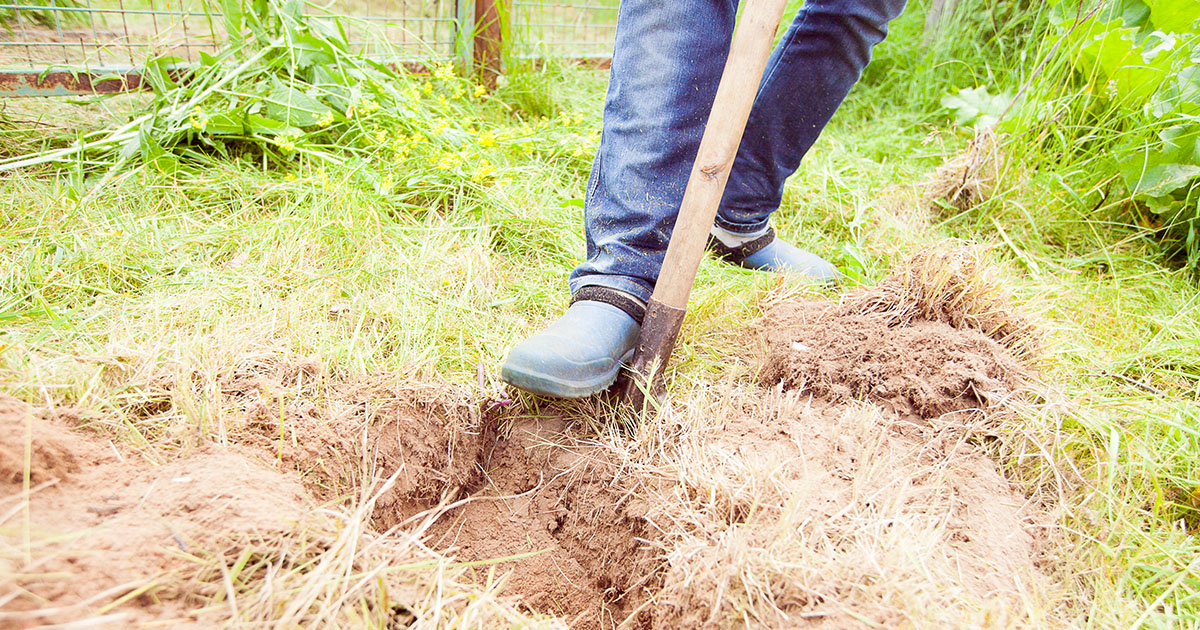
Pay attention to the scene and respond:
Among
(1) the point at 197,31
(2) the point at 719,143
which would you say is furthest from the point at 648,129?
(1) the point at 197,31

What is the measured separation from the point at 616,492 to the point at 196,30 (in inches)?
115

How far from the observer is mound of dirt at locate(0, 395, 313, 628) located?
0.66 metres

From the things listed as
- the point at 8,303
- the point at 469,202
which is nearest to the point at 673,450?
the point at 469,202

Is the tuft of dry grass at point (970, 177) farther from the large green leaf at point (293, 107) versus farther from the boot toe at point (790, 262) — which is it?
the large green leaf at point (293, 107)

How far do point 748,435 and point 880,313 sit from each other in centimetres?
53

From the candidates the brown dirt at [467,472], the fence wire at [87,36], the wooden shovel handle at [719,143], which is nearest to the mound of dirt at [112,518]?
the brown dirt at [467,472]

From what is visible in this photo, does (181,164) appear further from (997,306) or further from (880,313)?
(997,306)

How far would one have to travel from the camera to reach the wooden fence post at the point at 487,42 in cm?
269

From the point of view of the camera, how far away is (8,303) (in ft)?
4.28

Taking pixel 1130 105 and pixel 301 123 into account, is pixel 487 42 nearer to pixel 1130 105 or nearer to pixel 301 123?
pixel 301 123

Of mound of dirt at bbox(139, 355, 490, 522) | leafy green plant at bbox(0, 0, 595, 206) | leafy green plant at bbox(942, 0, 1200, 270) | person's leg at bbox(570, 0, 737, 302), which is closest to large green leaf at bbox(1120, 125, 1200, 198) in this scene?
leafy green plant at bbox(942, 0, 1200, 270)

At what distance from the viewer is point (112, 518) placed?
2.58 feet

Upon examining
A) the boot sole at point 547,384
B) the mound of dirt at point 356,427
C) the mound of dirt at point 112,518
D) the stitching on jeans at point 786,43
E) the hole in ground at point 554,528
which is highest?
the stitching on jeans at point 786,43

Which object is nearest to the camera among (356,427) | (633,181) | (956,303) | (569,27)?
(356,427)
